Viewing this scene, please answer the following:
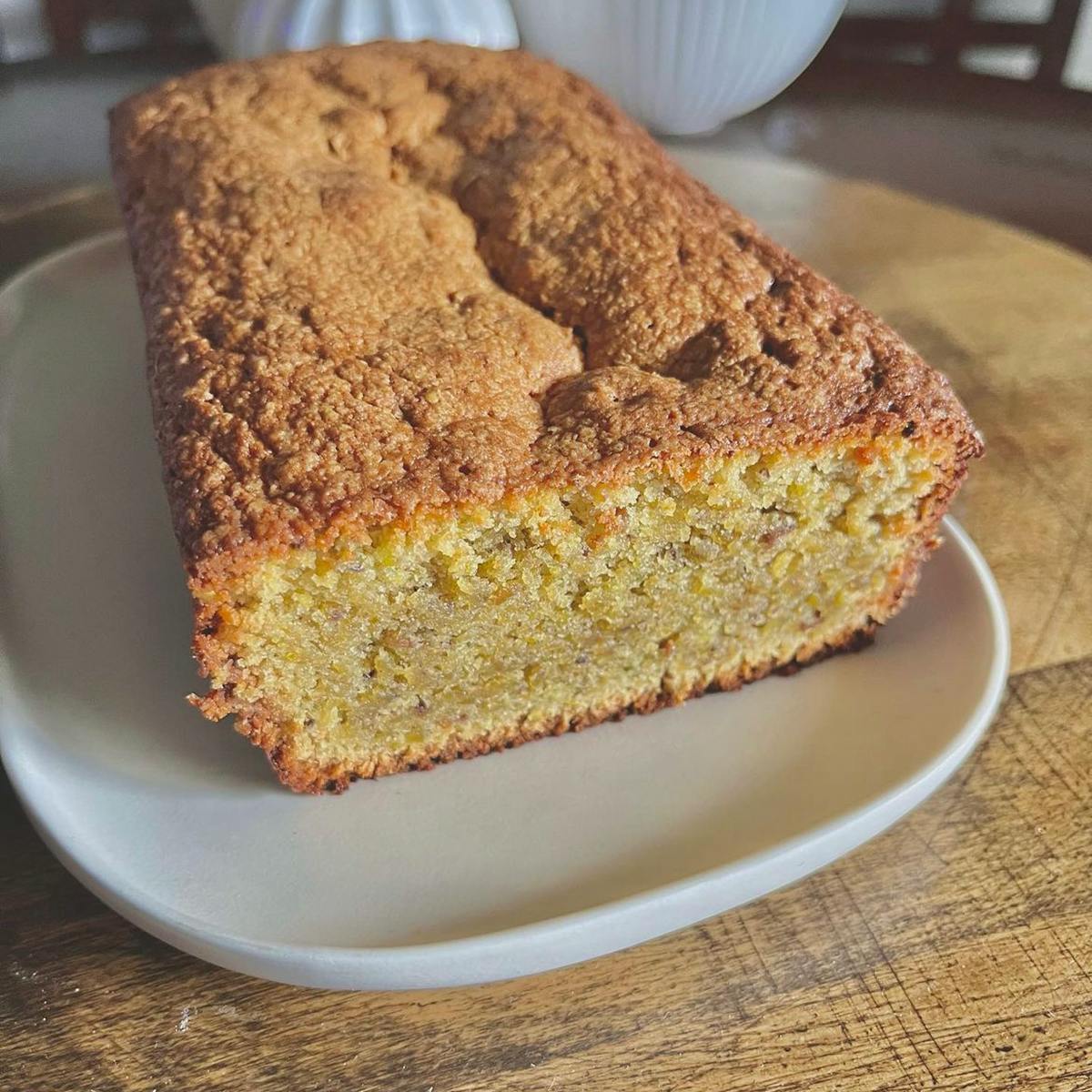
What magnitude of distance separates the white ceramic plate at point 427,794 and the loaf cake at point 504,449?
0.06 meters

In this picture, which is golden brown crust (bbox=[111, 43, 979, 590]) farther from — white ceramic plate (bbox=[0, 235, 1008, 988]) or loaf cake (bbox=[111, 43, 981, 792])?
white ceramic plate (bbox=[0, 235, 1008, 988])

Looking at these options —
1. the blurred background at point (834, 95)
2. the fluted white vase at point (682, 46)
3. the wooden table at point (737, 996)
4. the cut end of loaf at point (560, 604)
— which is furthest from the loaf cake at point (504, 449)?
the blurred background at point (834, 95)

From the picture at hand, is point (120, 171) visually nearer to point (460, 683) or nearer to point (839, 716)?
point (460, 683)

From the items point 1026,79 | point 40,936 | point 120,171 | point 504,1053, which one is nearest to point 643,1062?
point 504,1053

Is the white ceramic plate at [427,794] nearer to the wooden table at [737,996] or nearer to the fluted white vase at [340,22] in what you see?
the wooden table at [737,996]

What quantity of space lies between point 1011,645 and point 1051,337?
80cm

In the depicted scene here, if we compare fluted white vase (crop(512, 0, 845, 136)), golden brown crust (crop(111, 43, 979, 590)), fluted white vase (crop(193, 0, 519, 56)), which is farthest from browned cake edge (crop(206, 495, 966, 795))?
fluted white vase (crop(193, 0, 519, 56))

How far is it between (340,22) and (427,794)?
5.76 ft

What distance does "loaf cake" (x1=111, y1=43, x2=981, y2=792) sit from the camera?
1.08 m

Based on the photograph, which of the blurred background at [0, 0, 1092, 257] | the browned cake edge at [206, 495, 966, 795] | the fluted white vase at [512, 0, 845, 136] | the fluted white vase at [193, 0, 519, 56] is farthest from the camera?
the blurred background at [0, 0, 1092, 257]

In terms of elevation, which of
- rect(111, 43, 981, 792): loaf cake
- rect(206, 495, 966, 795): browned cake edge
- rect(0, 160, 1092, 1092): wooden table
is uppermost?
rect(111, 43, 981, 792): loaf cake

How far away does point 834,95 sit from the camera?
9.59 ft

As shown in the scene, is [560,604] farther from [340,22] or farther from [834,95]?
[834,95]

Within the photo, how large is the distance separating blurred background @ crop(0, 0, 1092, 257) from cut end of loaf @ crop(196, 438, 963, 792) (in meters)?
1.36
